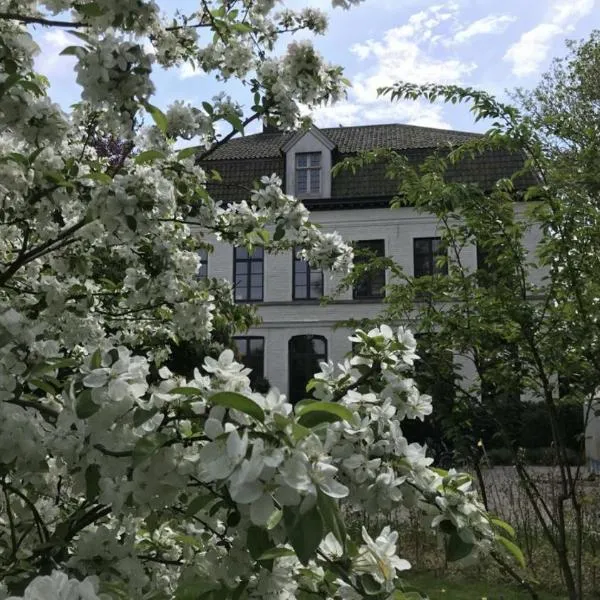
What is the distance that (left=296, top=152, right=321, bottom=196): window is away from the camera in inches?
800

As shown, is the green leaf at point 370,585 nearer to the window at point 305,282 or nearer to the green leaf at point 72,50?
the green leaf at point 72,50

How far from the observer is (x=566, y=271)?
3.44m

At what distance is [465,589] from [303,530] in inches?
173

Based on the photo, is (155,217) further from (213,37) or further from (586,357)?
(586,357)

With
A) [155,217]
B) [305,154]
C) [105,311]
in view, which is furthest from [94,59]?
[305,154]

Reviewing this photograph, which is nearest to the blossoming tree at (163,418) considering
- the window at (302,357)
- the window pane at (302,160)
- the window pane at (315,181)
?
the window at (302,357)

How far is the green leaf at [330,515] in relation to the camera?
3.07 ft

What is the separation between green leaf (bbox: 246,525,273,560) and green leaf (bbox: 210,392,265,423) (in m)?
0.21

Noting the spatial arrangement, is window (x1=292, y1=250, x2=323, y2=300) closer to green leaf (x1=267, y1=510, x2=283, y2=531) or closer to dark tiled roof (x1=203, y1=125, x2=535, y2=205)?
dark tiled roof (x1=203, y1=125, x2=535, y2=205)

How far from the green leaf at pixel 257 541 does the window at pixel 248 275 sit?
18.8 m

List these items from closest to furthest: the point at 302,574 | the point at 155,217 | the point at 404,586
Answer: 1. the point at 404,586
2. the point at 302,574
3. the point at 155,217

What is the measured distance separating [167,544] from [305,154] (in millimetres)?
19058

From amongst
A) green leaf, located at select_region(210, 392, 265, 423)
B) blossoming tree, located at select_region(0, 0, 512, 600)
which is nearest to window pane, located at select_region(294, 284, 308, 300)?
blossoming tree, located at select_region(0, 0, 512, 600)

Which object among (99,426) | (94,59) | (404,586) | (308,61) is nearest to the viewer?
(99,426)
